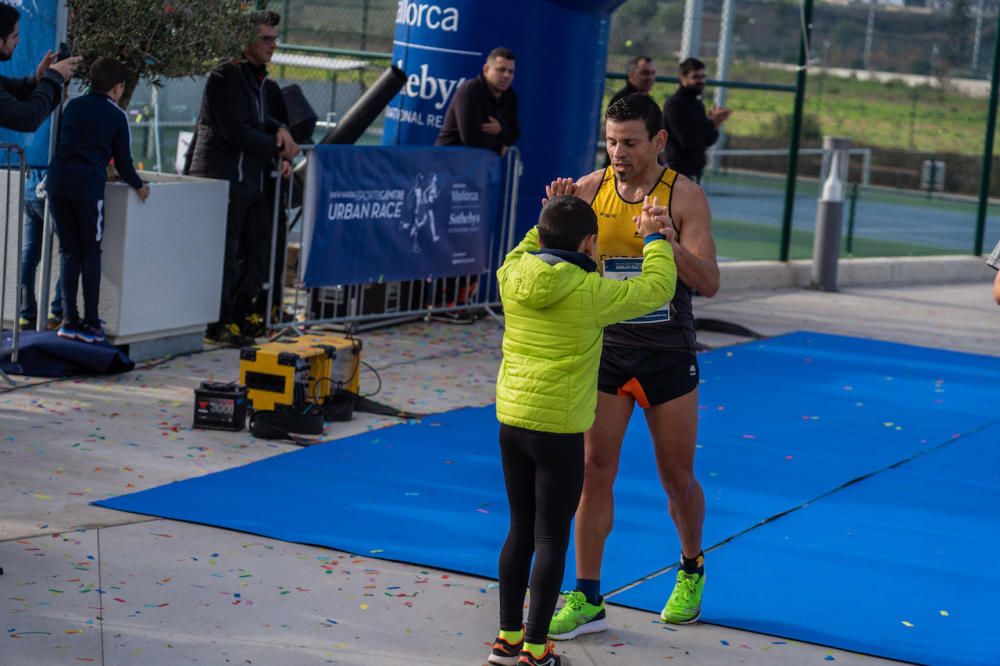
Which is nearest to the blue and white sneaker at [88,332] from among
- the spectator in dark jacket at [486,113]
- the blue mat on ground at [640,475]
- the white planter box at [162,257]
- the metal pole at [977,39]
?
the white planter box at [162,257]

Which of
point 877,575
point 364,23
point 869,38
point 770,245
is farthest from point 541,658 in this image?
point 869,38

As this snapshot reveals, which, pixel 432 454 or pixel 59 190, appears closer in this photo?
pixel 432 454

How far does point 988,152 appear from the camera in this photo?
18672 mm

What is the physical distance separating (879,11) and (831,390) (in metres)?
14.5

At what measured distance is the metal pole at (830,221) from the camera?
15711 mm

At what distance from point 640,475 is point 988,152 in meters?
12.4

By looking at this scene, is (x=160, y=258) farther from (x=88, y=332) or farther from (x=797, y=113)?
(x=797, y=113)

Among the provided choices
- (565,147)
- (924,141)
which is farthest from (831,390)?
(924,141)

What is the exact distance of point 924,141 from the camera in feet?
111

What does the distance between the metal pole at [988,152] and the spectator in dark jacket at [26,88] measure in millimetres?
12949

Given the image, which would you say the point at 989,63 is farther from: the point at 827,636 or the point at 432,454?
the point at 827,636

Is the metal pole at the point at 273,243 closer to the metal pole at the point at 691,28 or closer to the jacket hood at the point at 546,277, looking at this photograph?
the jacket hood at the point at 546,277

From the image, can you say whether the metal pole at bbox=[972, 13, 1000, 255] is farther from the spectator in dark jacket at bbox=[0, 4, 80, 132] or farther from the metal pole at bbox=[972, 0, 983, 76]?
the spectator in dark jacket at bbox=[0, 4, 80, 132]

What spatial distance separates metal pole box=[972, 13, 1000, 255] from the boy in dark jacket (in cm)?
1239
